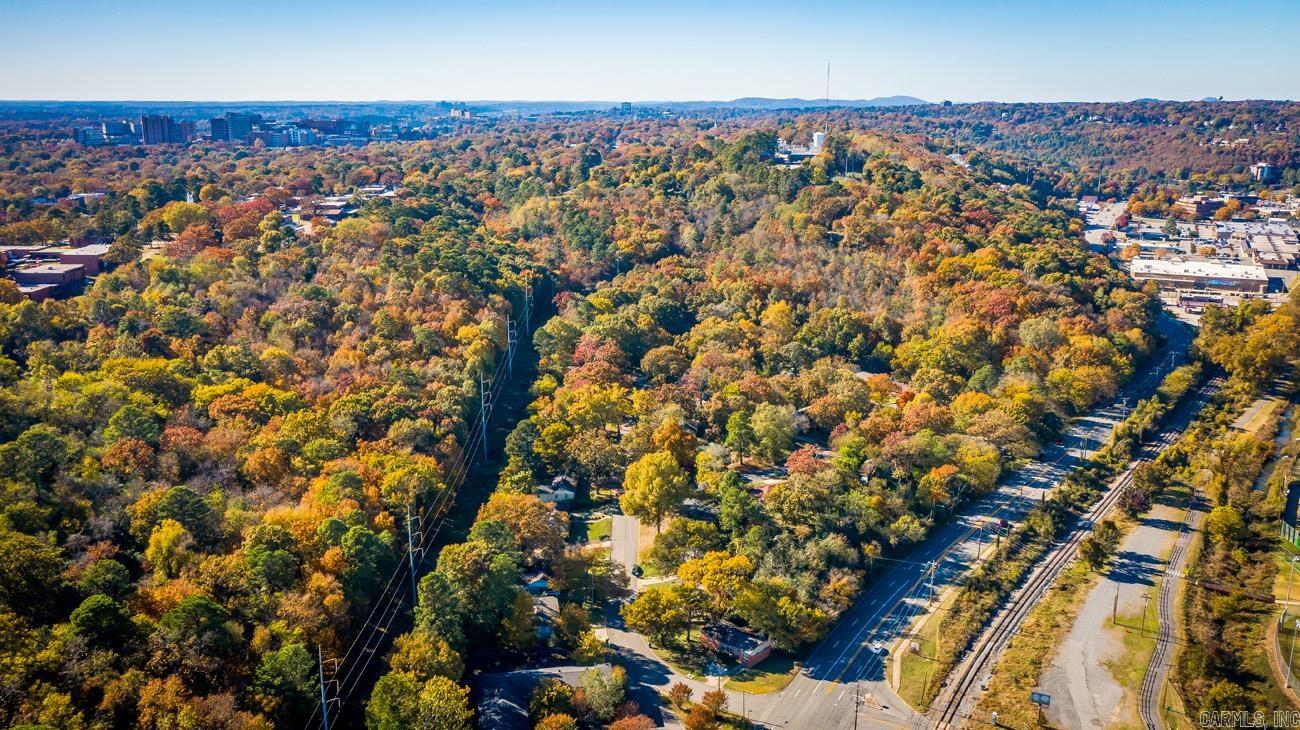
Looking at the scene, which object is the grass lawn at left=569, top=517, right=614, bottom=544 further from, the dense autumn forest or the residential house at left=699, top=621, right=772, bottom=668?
the residential house at left=699, top=621, right=772, bottom=668

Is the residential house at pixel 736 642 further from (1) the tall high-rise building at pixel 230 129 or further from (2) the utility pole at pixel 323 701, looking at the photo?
(1) the tall high-rise building at pixel 230 129

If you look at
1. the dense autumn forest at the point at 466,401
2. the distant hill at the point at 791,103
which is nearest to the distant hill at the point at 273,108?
the distant hill at the point at 791,103

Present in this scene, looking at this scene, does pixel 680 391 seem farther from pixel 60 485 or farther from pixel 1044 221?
pixel 1044 221

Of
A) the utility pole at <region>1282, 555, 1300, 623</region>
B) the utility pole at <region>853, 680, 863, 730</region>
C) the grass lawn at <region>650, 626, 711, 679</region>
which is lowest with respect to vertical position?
the utility pole at <region>853, 680, 863, 730</region>

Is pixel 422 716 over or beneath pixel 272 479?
beneath

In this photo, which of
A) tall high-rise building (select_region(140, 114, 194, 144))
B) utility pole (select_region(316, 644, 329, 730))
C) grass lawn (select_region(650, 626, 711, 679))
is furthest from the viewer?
tall high-rise building (select_region(140, 114, 194, 144))

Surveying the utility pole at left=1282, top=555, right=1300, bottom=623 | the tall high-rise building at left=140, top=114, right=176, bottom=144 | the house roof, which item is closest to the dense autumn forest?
the house roof

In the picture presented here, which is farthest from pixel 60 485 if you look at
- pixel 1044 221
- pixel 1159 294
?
pixel 1159 294
